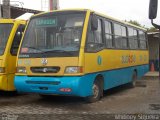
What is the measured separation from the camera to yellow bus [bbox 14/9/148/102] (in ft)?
32.9

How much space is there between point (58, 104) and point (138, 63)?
6192 mm

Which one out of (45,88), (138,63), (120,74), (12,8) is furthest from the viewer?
(12,8)

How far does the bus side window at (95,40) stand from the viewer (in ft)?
34.6

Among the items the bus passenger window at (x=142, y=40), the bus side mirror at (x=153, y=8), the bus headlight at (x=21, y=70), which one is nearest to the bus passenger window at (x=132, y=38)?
the bus passenger window at (x=142, y=40)

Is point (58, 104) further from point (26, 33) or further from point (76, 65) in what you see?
point (26, 33)

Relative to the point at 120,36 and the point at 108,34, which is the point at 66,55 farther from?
the point at 120,36

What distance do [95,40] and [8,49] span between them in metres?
2.82

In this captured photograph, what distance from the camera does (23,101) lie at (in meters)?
11.6

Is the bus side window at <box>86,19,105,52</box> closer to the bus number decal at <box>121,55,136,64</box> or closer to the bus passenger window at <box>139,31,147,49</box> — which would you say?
the bus number decal at <box>121,55,136,64</box>

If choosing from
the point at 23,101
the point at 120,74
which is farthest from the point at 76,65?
the point at 120,74

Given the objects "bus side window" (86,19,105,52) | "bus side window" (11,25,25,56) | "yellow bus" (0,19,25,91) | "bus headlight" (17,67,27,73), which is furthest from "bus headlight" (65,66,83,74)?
"bus side window" (11,25,25,56)

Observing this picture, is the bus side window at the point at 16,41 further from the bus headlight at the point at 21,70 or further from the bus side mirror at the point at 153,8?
the bus side mirror at the point at 153,8

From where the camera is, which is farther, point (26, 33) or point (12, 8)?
point (12, 8)

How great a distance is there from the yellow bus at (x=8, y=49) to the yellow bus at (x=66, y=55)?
2.94 ft
